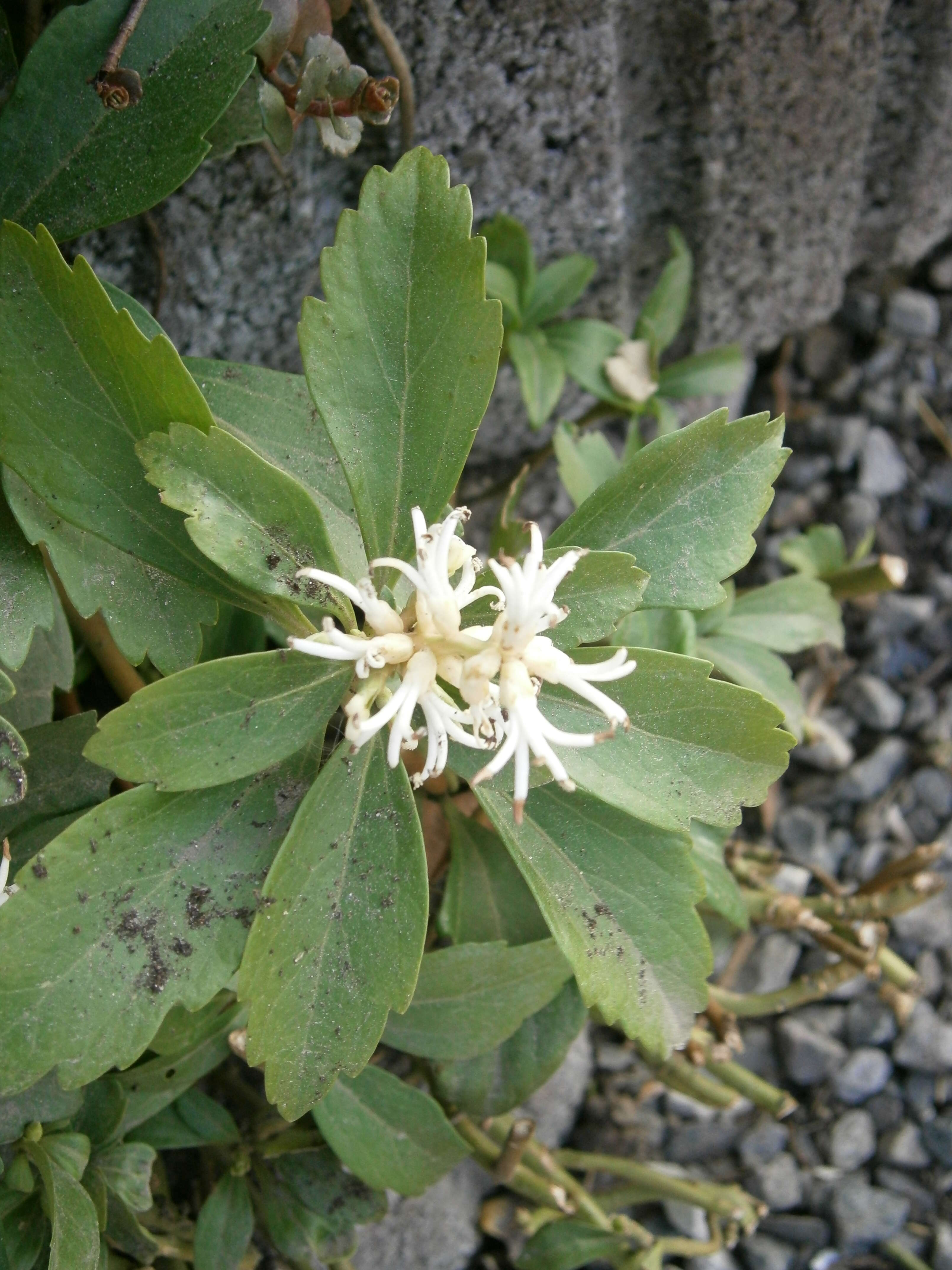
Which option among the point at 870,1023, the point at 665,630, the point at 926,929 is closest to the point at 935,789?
the point at 926,929

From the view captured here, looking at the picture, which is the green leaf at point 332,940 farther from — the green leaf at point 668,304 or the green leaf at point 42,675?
the green leaf at point 668,304

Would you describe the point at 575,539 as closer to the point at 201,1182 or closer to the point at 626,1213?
the point at 201,1182

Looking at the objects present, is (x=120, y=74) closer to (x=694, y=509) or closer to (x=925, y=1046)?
(x=694, y=509)

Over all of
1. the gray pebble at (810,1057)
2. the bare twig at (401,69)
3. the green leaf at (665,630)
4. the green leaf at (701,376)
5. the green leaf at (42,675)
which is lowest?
the gray pebble at (810,1057)

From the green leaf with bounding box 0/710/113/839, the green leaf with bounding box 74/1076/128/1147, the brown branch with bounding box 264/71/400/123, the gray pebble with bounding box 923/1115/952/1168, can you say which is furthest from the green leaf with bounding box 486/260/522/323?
the gray pebble with bounding box 923/1115/952/1168

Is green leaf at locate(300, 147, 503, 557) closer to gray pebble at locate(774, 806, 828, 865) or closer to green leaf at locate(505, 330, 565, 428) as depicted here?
green leaf at locate(505, 330, 565, 428)

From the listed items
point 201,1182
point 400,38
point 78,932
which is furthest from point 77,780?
point 400,38

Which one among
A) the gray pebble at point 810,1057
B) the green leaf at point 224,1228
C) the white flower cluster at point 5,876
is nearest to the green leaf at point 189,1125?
the green leaf at point 224,1228

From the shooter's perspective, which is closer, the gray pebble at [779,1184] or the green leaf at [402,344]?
the green leaf at [402,344]
